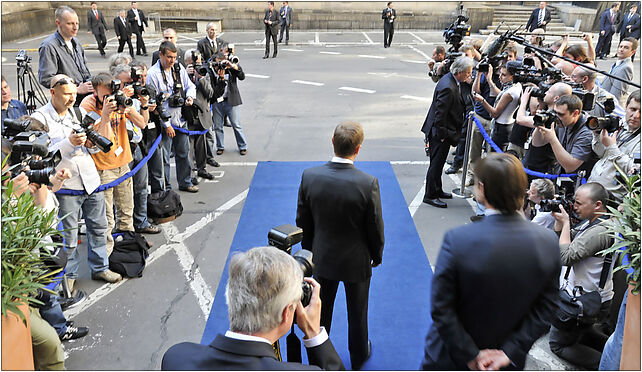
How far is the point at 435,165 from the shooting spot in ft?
22.5

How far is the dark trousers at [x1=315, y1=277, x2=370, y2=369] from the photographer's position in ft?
12.7

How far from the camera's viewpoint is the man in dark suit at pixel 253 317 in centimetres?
190

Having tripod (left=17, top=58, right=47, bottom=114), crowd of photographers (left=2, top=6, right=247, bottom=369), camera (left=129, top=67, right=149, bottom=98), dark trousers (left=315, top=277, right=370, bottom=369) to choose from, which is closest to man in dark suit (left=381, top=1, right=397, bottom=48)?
crowd of photographers (left=2, top=6, right=247, bottom=369)

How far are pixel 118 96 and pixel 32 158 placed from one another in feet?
4.38

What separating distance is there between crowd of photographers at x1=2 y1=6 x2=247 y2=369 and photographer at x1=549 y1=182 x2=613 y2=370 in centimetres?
369

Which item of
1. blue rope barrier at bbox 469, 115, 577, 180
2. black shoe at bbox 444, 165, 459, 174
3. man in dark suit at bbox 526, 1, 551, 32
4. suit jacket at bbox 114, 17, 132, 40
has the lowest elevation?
black shoe at bbox 444, 165, 459, 174

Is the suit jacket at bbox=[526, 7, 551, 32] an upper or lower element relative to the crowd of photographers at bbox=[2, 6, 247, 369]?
upper

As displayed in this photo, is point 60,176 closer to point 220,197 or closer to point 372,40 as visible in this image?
point 220,197

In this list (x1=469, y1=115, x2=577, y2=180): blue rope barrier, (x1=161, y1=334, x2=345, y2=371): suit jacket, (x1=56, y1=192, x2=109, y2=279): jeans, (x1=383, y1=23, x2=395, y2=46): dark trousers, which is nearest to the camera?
(x1=161, y1=334, x2=345, y2=371): suit jacket

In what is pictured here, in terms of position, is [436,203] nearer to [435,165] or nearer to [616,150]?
[435,165]

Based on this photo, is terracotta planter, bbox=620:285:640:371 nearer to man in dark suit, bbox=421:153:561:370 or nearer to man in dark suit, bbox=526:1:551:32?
man in dark suit, bbox=421:153:561:370

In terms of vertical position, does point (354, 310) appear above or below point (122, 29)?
below

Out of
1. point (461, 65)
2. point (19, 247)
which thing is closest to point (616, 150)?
point (461, 65)

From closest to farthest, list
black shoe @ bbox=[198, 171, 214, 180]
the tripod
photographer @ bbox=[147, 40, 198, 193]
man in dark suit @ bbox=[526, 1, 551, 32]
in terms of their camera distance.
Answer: photographer @ bbox=[147, 40, 198, 193] < black shoe @ bbox=[198, 171, 214, 180] < the tripod < man in dark suit @ bbox=[526, 1, 551, 32]
